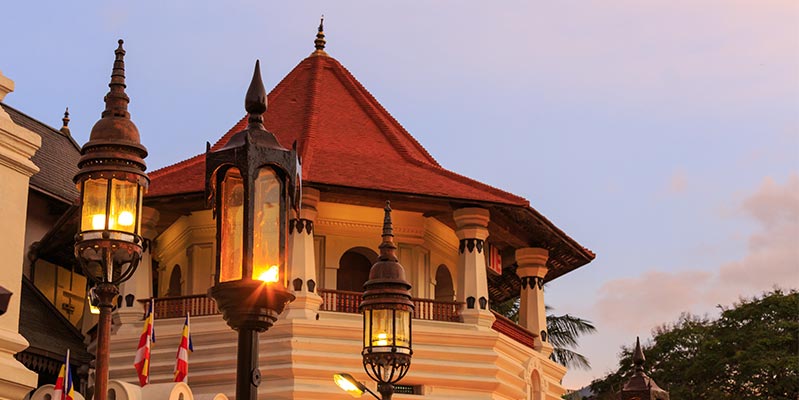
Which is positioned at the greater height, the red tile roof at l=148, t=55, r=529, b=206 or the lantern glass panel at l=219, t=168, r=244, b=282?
the red tile roof at l=148, t=55, r=529, b=206

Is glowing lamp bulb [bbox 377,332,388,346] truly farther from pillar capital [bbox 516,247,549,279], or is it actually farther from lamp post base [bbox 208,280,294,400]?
pillar capital [bbox 516,247,549,279]

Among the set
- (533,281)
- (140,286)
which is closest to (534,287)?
(533,281)

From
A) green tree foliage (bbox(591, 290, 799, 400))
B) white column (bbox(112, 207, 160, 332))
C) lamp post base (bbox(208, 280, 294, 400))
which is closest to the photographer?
lamp post base (bbox(208, 280, 294, 400))

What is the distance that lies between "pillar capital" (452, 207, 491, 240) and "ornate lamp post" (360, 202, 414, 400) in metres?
10.2

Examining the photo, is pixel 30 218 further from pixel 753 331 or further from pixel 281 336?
pixel 753 331

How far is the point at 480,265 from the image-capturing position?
24391 millimetres

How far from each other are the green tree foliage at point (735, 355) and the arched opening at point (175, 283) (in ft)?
49.8

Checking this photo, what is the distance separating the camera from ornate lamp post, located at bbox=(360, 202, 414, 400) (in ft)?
44.5

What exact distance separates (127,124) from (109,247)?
131 cm

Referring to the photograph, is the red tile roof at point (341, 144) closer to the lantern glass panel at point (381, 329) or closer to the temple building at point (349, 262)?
the temple building at point (349, 262)

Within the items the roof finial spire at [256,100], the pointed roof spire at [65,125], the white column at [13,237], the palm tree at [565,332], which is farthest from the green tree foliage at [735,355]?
the roof finial spire at [256,100]

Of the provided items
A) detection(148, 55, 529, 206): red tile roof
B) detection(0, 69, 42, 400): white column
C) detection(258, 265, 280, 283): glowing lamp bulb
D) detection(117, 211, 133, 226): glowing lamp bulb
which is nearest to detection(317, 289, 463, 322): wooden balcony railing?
detection(148, 55, 529, 206): red tile roof

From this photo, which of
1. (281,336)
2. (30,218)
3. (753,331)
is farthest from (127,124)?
(753,331)

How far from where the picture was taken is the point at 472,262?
79.7ft
